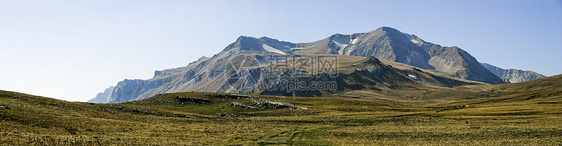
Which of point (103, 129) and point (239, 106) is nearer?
point (103, 129)

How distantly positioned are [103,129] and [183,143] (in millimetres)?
14697

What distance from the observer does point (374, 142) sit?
150 ft

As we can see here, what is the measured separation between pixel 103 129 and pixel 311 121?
4312 centimetres

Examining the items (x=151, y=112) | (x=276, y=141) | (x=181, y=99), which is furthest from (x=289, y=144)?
(x=181, y=99)

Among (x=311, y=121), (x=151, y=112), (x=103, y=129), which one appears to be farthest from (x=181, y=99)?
(x=103, y=129)

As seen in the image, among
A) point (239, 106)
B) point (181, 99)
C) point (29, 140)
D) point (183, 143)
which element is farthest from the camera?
point (181, 99)

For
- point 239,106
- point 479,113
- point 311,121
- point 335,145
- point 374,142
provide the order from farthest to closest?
point 239,106 < point 479,113 < point 311,121 < point 374,142 < point 335,145

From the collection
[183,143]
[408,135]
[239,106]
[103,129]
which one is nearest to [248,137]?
[183,143]

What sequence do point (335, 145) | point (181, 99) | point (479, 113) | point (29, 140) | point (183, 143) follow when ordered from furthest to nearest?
1. point (181, 99)
2. point (479, 113)
3. point (335, 145)
4. point (183, 143)
5. point (29, 140)

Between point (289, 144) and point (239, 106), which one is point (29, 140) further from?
point (239, 106)

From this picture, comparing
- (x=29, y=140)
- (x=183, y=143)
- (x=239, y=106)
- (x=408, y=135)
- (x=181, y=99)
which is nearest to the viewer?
(x=29, y=140)

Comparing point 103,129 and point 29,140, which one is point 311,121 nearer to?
point 103,129

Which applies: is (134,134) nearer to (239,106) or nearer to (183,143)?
(183,143)

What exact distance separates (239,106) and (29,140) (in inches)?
3116
